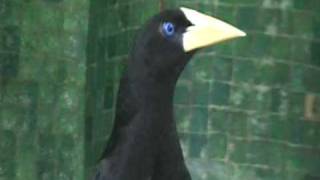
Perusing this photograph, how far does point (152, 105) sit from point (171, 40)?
0.16m

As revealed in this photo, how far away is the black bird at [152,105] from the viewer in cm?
240

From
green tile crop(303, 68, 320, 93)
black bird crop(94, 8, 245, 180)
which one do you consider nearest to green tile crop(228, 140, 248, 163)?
green tile crop(303, 68, 320, 93)

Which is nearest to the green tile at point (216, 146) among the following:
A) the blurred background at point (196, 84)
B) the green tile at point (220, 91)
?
the blurred background at point (196, 84)

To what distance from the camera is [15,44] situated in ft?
11.5

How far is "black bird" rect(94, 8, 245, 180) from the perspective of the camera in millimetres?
2398

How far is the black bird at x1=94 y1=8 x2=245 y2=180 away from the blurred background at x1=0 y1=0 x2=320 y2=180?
100cm

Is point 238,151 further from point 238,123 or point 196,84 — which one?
point 196,84

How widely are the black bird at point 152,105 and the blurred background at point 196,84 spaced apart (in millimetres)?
996

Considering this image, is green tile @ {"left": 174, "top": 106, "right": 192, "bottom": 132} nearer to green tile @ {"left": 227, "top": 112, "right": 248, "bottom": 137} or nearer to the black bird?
green tile @ {"left": 227, "top": 112, "right": 248, "bottom": 137}

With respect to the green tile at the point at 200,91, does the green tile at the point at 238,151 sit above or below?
below

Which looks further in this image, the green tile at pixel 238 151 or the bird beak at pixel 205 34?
the green tile at pixel 238 151

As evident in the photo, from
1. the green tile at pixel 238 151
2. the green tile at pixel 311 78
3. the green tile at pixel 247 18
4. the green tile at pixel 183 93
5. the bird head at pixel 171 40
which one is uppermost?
the green tile at pixel 247 18

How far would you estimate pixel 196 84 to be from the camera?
345 centimetres

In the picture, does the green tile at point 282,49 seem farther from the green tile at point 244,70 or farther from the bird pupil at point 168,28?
the bird pupil at point 168,28
